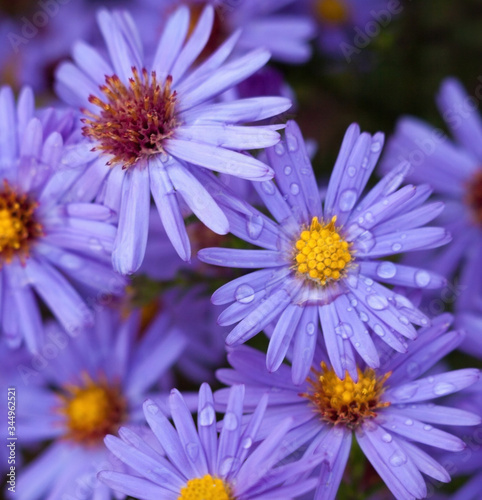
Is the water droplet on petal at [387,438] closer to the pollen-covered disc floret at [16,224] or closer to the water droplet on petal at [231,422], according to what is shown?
the water droplet on petal at [231,422]

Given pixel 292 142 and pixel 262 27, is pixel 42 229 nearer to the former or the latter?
pixel 292 142

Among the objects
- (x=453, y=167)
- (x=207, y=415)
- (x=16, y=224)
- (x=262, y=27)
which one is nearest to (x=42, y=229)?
(x=16, y=224)

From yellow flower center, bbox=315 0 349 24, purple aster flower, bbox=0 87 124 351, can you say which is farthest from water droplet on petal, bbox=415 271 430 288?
yellow flower center, bbox=315 0 349 24

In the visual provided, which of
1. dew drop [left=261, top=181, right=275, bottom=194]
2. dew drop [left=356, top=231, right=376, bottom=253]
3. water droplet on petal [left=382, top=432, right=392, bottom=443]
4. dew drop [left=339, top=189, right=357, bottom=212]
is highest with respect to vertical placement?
dew drop [left=261, top=181, right=275, bottom=194]

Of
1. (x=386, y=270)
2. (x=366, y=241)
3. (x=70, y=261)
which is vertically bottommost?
(x=386, y=270)

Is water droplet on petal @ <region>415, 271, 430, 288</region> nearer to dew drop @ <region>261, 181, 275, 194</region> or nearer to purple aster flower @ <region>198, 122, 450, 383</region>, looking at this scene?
purple aster flower @ <region>198, 122, 450, 383</region>

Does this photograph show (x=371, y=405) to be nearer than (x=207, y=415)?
No
